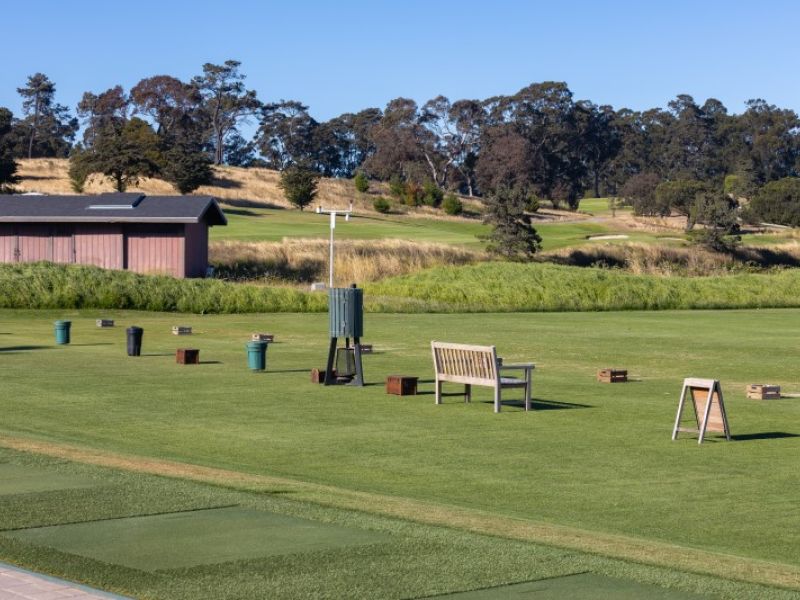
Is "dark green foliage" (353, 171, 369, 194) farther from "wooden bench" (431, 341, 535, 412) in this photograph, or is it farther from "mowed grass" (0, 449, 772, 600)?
"mowed grass" (0, 449, 772, 600)

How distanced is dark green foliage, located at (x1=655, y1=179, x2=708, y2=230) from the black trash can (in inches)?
3755

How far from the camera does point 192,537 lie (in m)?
10.4

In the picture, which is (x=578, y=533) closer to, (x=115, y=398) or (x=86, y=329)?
(x=115, y=398)

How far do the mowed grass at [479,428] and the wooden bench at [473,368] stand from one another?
419mm

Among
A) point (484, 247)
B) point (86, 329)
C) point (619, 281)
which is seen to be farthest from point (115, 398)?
point (484, 247)

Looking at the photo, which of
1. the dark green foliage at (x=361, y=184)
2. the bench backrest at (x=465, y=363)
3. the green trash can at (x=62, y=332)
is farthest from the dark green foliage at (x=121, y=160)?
the bench backrest at (x=465, y=363)

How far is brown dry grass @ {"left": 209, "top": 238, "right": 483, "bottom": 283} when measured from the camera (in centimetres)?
6519

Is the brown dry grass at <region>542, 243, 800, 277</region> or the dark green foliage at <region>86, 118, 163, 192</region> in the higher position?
the dark green foliage at <region>86, 118, 163, 192</region>

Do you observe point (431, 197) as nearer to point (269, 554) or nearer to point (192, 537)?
point (192, 537)

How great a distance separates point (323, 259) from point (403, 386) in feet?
159

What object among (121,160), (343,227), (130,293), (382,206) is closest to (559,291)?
(130,293)

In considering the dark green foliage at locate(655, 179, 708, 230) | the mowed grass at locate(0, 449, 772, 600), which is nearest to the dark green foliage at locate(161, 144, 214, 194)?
the dark green foliage at locate(655, 179, 708, 230)

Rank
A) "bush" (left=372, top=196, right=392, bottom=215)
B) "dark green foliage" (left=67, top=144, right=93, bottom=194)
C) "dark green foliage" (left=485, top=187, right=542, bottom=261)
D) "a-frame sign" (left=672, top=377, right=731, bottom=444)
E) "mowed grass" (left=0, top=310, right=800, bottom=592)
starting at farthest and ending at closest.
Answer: "bush" (left=372, top=196, right=392, bottom=215) < "dark green foliage" (left=67, top=144, right=93, bottom=194) < "dark green foliage" (left=485, top=187, right=542, bottom=261) < "a-frame sign" (left=672, top=377, right=731, bottom=444) < "mowed grass" (left=0, top=310, right=800, bottom=592)

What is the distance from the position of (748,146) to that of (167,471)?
164m
